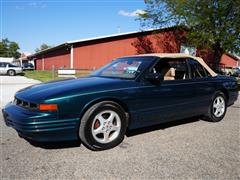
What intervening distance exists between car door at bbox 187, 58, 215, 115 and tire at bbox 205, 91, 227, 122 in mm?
191

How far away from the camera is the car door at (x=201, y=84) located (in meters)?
5.06

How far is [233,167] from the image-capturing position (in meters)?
3.21

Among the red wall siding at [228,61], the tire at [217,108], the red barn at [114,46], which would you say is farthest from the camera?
the red wall siding at [228,61]

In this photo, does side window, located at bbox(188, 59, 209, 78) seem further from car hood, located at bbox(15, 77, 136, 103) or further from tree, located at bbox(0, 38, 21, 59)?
tree, located at bbox(0, 38, 21, 59)

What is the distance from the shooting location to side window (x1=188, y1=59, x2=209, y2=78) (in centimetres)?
516

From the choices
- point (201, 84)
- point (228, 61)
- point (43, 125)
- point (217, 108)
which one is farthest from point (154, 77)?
point (228, 61)

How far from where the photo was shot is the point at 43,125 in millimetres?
3281

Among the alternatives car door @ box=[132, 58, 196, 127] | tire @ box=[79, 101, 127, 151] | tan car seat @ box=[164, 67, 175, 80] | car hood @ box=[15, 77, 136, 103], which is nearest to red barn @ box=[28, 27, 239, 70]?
tan car seat @ box=[164, 67, 175, 80]

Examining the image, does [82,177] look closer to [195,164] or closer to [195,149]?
[195,164]

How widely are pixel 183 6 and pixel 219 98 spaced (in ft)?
36.1

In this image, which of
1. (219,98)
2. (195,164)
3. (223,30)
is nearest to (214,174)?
(195,164)

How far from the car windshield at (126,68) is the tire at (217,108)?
2.00m

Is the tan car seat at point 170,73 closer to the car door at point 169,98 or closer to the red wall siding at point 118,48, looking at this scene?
the car door at point 169,98

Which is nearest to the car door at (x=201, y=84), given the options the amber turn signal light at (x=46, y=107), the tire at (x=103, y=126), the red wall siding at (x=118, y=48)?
the tire at (x=103, y=126)
